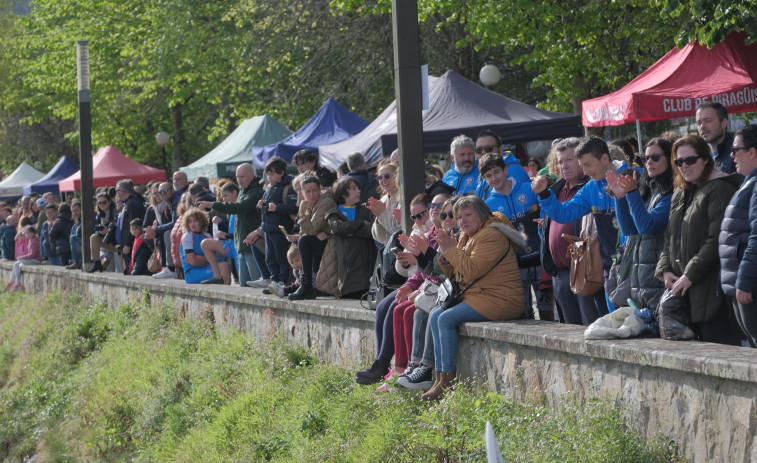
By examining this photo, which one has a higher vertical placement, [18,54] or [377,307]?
[18,54]

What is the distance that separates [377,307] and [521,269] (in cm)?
118

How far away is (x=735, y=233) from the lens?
5945mm

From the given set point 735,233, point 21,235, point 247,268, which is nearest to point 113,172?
point 21,235

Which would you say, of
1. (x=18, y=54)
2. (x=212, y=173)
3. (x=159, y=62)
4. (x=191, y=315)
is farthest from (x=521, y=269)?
(x=18, y=54)

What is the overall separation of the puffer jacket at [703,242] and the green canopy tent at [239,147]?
56.0ft

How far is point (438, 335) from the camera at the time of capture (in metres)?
7.80

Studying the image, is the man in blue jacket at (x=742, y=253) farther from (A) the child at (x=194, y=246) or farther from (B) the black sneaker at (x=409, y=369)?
(A) the child at (x=194, y=246)

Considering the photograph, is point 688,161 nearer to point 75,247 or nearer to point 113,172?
point 75,247

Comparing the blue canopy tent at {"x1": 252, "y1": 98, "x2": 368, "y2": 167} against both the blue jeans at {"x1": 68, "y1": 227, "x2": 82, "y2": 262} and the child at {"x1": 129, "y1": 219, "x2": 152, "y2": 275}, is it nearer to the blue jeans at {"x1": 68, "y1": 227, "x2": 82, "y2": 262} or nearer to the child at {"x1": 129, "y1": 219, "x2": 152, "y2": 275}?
the child at {"x1": 129, "y1": 219, "x2": 152, "y2": 275}

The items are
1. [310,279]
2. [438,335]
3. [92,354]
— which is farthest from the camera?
[92,354]

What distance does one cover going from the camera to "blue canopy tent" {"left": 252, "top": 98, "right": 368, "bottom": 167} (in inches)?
765

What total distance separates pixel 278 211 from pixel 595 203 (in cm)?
517

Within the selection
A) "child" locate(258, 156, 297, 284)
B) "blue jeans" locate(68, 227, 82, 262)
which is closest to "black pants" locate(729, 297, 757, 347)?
"child" locate(258, 156, 297, 284)

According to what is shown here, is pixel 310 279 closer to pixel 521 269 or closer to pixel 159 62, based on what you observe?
pixel 521 269
